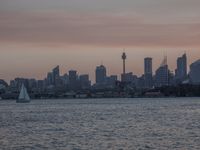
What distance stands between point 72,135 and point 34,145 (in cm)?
936

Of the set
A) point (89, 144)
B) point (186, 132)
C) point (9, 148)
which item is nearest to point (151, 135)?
point (186, 132)

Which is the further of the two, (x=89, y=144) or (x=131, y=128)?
(x=131, y=128)

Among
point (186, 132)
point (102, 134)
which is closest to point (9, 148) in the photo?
point (102, 134)

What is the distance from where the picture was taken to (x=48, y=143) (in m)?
54.8

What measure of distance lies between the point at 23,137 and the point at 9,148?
412 inches

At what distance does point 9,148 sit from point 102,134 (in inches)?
539

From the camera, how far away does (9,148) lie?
5081 cm

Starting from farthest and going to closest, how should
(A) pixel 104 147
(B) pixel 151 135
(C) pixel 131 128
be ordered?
(C) pixel 131 128, (B) pixel 151 135, (A) pixel 104 147

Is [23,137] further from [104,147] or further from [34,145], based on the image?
[104,147]

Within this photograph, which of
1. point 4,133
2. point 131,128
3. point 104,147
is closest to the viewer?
point 104,147

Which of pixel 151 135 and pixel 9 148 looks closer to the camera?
pixel 9 148

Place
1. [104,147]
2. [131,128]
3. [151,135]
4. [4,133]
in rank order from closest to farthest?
[104,147], [151,135], [4,133], [131,128]

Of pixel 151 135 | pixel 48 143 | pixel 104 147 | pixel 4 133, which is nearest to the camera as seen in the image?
pixel 104 147

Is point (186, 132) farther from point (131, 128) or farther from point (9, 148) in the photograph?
point (9, 148)
